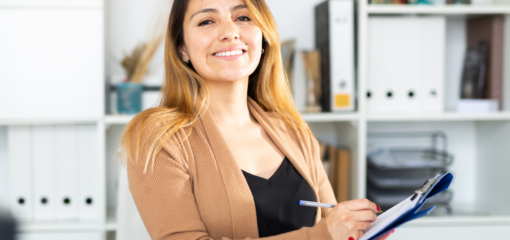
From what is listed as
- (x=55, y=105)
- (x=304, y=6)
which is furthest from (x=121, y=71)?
(x=304, y=6)

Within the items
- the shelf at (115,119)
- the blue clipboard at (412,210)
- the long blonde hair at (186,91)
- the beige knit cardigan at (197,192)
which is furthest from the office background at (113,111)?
the blue clipboard at (412,210)

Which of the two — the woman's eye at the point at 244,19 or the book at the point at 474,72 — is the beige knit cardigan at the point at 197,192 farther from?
the book at the point at 474,72

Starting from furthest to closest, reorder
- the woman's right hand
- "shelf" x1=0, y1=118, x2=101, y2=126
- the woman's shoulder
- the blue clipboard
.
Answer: "shelf" x1=0, y1=118, x2=101, y2=126
the woman's shoulder
the woman's right hand
the blue clipboard

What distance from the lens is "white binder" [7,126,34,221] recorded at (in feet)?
5.66

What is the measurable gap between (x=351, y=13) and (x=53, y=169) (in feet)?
4.47

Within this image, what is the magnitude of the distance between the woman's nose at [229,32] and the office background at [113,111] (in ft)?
2.32

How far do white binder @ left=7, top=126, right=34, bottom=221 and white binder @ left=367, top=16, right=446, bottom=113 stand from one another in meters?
1.41

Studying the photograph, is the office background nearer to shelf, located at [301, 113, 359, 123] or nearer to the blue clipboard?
shelf, located at [301, 113, 359, 123]

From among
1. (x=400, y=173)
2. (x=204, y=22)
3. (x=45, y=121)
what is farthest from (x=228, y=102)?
(x=400, y=173)

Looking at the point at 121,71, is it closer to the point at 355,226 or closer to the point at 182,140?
the point at 182,140

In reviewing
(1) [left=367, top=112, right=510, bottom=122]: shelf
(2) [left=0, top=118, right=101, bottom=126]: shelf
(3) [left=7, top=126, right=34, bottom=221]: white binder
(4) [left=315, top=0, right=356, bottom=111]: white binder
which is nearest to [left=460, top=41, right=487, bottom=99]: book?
(1) [left=367, top=112, right=510, bottom=122]: shelf

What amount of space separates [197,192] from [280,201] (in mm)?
220

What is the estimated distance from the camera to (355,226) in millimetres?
906

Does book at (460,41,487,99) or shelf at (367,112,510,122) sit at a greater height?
book at (460,41,487,99)
